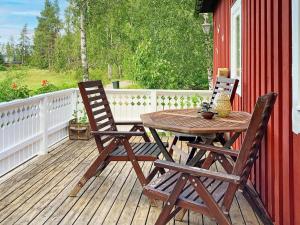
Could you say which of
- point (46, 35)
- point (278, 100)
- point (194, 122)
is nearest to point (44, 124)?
point (194, 122)

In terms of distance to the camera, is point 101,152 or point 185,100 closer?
point 101,152

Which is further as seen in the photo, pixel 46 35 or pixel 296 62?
pixel 46 35

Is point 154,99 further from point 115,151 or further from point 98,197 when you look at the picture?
point 98,197

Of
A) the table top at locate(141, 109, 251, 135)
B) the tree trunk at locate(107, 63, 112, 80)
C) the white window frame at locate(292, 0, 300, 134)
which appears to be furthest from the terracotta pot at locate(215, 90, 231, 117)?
the tree trunk at locate(107, 63, 112, 80)

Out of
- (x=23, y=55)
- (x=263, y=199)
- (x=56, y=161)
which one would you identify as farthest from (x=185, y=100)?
(x=23, y=55)

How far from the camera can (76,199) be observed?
389 centimetres

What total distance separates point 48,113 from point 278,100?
423 centimetres

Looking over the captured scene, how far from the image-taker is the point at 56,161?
557 centimetres

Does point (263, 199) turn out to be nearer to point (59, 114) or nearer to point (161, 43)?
point (59, 114)

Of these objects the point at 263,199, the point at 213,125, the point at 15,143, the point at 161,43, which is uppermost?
the point at 161,43

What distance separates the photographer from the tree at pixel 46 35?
23.8 m

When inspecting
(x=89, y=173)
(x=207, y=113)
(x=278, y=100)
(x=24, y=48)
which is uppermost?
(x=24, y=48)

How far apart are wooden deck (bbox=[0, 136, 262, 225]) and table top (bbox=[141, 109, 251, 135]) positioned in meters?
0.75

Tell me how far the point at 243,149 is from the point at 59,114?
5.07 meters
